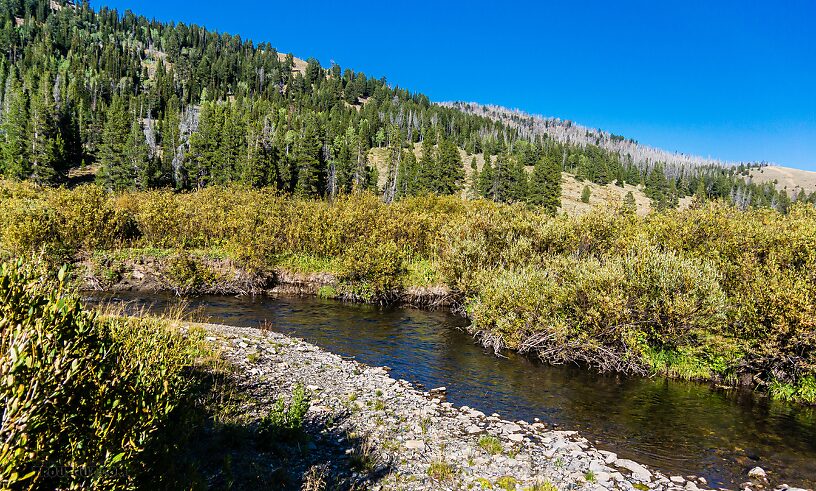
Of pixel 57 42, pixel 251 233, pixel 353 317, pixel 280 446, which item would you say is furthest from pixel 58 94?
pixel 280 446

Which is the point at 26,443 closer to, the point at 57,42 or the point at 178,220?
the point at 178,220

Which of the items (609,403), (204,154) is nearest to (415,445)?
(609,403)

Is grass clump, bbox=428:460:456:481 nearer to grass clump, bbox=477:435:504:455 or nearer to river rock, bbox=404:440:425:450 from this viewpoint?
river rock, bbox=404:440:425:450

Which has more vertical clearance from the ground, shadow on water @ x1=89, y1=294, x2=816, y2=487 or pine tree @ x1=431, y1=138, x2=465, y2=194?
pine tree @ x1=431, y1=138, x2=465, y2=194

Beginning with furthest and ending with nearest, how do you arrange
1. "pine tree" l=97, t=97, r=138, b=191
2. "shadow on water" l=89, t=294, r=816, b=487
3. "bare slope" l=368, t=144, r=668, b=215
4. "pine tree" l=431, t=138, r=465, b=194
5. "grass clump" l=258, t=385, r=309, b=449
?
"bare slope" l=368, t=144, r=668, b=215
"pine tree" l=431, t=138, r=465, b=194
"pine tree" l=97, t=97, r=138, b=191
"shadow on water" l=89, t=294, r=816, b=487
"grass clump" l=258, t=385, r=309, b=449

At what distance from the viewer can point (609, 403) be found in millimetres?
19125

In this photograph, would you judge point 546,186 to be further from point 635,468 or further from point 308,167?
point 635,468

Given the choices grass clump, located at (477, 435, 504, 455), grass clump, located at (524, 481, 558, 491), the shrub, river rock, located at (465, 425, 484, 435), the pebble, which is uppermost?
the shrub

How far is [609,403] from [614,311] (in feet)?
16.8

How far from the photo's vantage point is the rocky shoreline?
1177 cm

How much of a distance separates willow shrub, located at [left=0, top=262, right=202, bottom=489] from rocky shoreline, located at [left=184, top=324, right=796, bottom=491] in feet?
19.9

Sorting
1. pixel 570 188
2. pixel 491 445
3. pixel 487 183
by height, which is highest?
pixel 570 188

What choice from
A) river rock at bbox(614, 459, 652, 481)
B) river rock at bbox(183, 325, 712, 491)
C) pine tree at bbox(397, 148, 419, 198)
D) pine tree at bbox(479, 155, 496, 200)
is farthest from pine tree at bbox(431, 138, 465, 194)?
river rock at bbox(614, 459, 652, 481)

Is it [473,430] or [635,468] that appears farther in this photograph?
[473,430]
